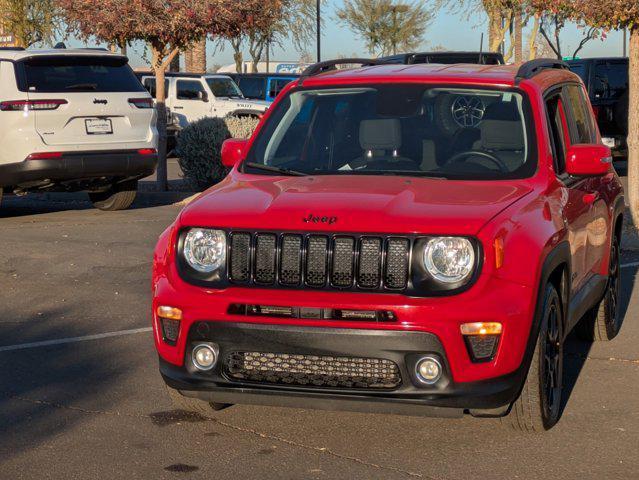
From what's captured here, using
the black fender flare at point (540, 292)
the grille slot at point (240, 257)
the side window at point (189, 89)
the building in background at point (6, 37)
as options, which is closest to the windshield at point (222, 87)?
the side window at point (189, 89)

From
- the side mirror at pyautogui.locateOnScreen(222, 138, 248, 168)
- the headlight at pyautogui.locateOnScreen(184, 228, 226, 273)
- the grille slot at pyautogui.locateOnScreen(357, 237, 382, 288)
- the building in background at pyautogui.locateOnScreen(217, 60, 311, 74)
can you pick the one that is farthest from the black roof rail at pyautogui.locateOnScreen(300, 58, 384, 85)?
the building in background at pyautogui.locateOnScreen(217, 60, 311, 74)

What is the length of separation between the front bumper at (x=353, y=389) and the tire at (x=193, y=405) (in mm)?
547

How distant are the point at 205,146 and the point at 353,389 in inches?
509

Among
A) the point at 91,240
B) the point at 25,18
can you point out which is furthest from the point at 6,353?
the point at 25,18

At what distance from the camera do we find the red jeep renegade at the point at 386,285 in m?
5.22

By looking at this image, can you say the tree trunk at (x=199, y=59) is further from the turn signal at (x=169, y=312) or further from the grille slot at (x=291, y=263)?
the grille slot at (x=291, y=263)

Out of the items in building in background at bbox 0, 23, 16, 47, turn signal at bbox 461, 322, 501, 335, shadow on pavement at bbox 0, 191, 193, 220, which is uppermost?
building in background at bbox 0, 23, 16, 47

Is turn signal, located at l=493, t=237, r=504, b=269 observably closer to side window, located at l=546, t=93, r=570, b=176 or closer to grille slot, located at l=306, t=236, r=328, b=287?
grille slot, located at l=306, t=236, r=328, b=287

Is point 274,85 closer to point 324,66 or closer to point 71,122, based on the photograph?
point 71,122

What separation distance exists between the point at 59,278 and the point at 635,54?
6845 mm

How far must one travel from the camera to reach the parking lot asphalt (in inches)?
210

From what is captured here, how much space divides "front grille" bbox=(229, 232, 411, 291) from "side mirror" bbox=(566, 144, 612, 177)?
1517 mm

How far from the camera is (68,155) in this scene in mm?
14031

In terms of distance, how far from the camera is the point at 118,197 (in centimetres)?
1577
